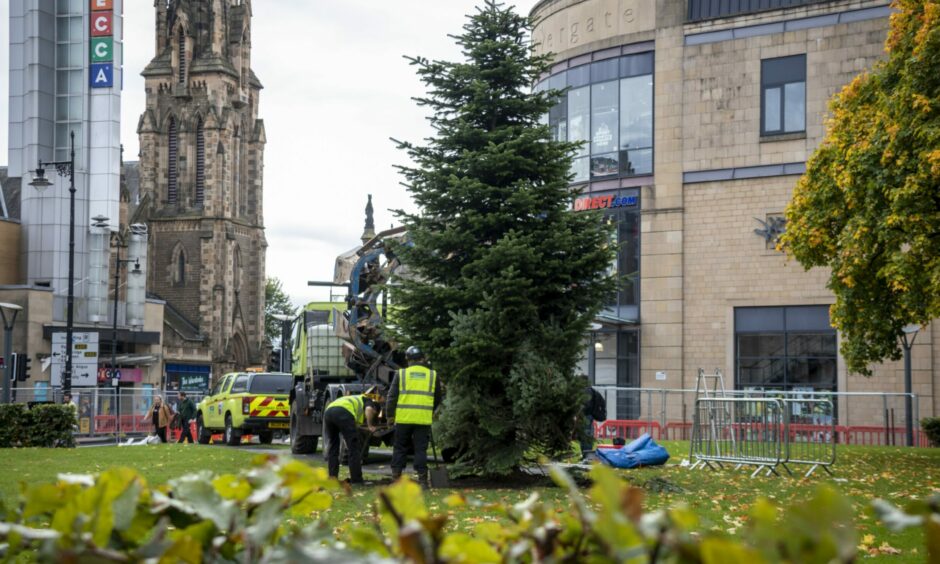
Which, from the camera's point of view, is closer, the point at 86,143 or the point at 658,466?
the point at 658,466

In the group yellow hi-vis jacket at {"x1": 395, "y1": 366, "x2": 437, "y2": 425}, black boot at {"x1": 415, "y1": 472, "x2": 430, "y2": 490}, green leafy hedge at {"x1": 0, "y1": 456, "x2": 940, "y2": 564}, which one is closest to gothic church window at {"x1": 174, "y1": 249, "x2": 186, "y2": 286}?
black boot at {"x1": 415, "y1": 472, "x2": 430, "y2": 490}

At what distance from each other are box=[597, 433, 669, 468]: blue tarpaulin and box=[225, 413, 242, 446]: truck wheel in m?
12.0

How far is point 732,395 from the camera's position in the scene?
30.4m

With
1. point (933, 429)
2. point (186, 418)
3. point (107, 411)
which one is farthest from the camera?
point (107, 411)

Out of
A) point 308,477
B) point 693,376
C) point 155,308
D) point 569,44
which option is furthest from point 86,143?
point 308,477

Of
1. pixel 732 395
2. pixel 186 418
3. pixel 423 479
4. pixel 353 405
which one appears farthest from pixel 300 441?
pixel 732 395

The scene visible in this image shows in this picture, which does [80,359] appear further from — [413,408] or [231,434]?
[413,408]

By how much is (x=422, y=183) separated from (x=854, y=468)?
8479mm

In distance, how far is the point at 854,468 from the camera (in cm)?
1858

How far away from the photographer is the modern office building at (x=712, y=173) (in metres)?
35.6

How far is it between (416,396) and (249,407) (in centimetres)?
1494

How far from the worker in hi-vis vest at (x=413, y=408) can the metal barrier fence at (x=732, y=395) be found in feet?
50.5

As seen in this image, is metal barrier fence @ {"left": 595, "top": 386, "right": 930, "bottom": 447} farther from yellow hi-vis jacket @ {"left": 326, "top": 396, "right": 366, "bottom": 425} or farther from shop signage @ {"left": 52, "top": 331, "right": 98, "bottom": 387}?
yellow hi-vis jacket @ {"left": 326, "top": 396, "right": 366, "bottom": 425}

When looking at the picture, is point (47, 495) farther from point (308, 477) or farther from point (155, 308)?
point (155, 308)
